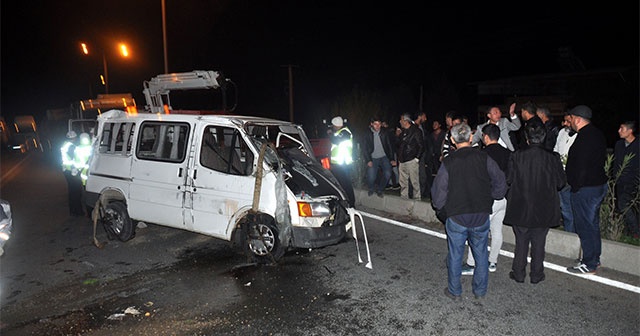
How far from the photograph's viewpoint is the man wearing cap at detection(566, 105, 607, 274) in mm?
4656

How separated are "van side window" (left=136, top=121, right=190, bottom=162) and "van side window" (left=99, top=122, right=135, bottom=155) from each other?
0.93 ft

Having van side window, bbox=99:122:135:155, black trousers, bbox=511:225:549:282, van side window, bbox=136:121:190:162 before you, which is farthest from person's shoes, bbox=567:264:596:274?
van side window, bbox=99:122:135:155

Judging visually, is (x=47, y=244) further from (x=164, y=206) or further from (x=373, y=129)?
(x=373, y=129)

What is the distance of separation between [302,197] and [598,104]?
1940 centimetres

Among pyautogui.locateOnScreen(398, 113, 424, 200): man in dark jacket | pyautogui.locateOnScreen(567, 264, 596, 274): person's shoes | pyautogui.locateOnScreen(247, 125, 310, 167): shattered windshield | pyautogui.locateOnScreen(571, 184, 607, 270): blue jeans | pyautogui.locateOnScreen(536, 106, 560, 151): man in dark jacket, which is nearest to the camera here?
pyautogui.locateOnScreen(571, 184, 607, 270): blue jeans

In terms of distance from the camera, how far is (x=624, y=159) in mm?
5734

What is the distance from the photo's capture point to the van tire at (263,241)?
213 inches

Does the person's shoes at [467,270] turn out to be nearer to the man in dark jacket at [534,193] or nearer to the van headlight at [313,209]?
the man in dark jacket at [534,193]

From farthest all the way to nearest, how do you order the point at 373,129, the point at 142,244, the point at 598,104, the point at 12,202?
the point at 598,104 < the point at 12,202 < the point at 373,129 < the point at 142,244

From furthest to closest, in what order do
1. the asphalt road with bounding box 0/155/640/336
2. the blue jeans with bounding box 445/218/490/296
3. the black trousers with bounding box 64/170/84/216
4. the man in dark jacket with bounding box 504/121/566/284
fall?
1. the black trousers with bounding box 64/170/84/216
2. the man in dark jacket with bounding box 504/121/566/284
3. the blue jeans with bounding box 445/218/490/296
4. the asphalt road with bounding box 0/155/640/336

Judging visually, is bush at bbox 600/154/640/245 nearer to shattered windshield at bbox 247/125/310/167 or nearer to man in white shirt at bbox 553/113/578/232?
man in white shirt at bbox 553/113/578/232

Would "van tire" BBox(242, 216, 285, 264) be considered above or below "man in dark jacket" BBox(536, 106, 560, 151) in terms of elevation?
below

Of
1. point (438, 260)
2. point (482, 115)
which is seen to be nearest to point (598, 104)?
point (482, 115)

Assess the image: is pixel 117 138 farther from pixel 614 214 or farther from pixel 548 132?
pixel 614 214
